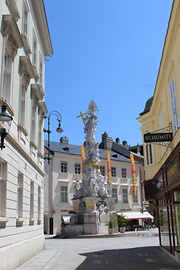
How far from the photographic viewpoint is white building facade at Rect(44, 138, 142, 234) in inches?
1483

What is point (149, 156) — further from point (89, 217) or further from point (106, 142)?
point (106, 142)

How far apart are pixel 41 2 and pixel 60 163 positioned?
26138 millimetres

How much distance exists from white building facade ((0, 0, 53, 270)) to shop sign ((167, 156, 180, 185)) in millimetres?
5497

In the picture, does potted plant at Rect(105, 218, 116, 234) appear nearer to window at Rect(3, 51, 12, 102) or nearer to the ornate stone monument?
the ornate stone monument

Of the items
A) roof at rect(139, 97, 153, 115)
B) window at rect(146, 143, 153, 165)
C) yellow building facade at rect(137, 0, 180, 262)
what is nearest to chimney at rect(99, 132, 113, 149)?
roof at rect(139, 97, 153, 115)

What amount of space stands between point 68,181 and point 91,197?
34.3ft

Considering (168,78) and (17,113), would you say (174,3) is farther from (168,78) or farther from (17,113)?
(17,113)

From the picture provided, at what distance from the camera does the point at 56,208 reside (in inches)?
1481

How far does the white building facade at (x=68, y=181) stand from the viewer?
3766 centimetres

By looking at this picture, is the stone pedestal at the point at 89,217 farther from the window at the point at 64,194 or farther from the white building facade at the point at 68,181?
the window at the point at 64,194

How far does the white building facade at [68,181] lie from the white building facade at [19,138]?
20397 mm

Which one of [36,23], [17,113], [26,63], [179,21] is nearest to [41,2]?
[36,23]

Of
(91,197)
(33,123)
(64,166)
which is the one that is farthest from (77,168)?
(33,123)

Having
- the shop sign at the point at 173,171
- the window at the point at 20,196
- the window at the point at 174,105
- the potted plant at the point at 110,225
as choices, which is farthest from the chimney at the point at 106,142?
the shop sign at the point at 173,171
